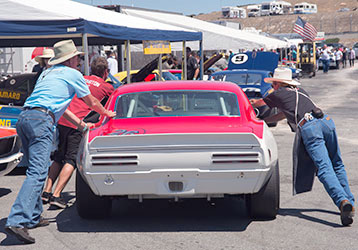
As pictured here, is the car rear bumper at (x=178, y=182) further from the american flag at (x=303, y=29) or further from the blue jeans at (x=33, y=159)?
the american flag at (x=303, y=29)

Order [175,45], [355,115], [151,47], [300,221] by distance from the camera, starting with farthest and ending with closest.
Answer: [175,45], [355,115], [151,47], [300,221]

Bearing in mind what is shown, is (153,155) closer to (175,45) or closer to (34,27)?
(34,27)

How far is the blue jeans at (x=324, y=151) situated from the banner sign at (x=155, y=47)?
338 inches

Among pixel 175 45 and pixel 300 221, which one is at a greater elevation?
pixel 175 45

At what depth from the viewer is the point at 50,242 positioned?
548 cm

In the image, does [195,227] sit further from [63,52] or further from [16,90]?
[16,90]

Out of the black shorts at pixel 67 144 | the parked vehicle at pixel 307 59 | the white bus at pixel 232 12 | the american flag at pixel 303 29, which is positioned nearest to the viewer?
the black shorts at pixel 67 144

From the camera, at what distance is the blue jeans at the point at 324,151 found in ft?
20.0

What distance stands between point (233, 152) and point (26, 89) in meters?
5.78

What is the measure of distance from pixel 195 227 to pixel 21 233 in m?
1.59

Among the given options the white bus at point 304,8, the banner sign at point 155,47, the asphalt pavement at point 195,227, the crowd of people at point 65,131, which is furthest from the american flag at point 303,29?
the white bus at point 304,8

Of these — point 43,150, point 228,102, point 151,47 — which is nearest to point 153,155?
point 43,150

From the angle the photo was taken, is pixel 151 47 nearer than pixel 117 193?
No

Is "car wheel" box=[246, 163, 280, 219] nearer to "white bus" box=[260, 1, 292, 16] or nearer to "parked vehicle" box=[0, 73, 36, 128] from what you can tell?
"parked vehicle" box=[0, 73, 36, 128]
